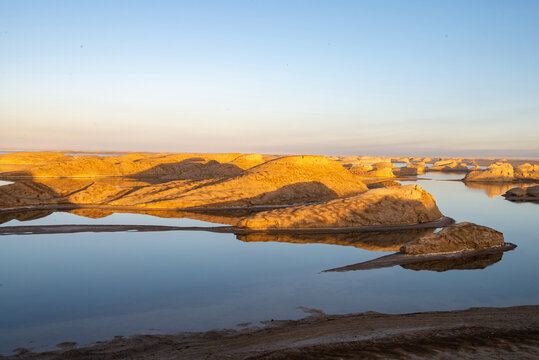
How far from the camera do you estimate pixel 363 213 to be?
18344 millimetres

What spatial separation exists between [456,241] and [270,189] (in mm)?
15313

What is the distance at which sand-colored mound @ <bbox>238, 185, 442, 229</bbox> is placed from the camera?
1744 cm

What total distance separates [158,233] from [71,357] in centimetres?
1041

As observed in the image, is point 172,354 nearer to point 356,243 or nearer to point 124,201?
point 356,243

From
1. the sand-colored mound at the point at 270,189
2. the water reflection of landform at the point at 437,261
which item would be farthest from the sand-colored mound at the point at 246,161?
the water reflection of landform at the point at 437,261

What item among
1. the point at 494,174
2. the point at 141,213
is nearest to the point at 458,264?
the point at 141,213

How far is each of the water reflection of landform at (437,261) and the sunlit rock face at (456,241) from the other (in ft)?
0.74

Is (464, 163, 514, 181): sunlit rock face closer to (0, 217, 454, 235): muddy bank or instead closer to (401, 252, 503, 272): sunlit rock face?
(0, 217, 454, 235): muddy bank

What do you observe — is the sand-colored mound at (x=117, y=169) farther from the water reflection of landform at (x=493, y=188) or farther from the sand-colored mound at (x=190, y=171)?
the water reflection of landform at (x=493, y=188)

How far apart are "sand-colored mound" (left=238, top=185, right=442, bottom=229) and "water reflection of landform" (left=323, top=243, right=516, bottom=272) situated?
5438mm

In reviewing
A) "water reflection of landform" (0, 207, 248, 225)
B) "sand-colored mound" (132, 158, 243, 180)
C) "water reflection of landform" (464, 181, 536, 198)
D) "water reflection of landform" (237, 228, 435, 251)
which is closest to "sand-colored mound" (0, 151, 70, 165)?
"sand-colored mound" (132, 158, 243, 180)

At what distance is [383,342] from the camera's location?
594cm

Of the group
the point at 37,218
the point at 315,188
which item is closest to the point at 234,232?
the point at 37,218

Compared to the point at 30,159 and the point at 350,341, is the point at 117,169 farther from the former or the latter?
the point at 350,341
